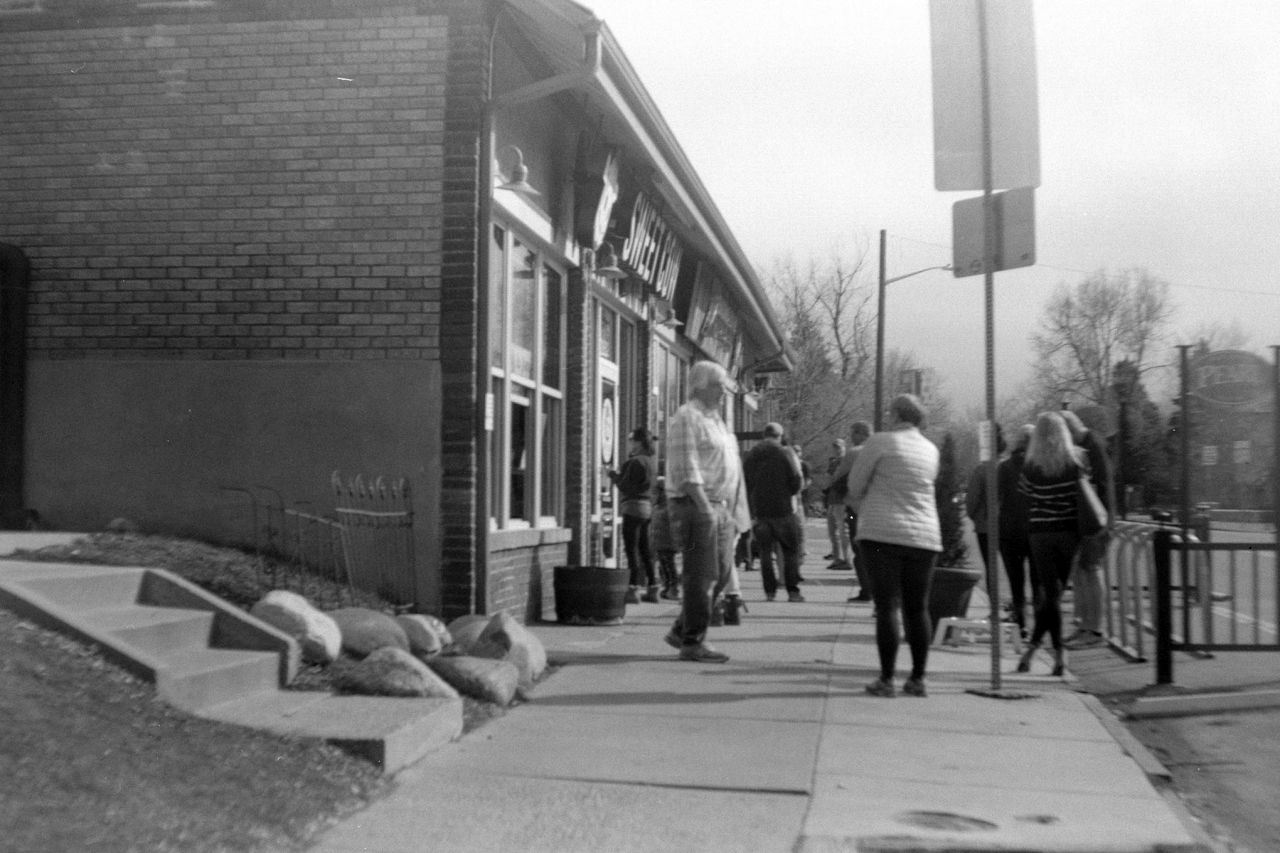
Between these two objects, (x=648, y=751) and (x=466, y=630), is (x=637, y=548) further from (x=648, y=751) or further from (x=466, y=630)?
(x=648, y=751)

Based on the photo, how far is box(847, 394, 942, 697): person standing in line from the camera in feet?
25.1

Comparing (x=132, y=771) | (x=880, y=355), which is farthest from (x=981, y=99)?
(x=880, y=355)

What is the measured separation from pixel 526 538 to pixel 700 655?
241 centimetres

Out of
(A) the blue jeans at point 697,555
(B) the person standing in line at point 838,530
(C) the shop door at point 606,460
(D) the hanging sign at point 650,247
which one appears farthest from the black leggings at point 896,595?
(B) the person standing in line at point 838,530

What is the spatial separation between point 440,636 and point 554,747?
7.27ft

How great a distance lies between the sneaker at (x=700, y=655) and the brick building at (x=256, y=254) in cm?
140

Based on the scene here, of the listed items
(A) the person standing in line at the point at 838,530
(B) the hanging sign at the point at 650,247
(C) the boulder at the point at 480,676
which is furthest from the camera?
(A) the person standing in line at the point at 838,530

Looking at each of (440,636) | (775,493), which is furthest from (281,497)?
(775,493)

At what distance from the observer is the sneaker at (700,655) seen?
8.77m

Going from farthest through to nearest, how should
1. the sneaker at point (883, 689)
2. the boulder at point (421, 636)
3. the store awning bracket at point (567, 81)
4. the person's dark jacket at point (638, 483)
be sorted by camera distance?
the person's dark jacket at point (638, 483) < the store awning bracket at point (567, 81) < the boulder at point (421, 636) < the sneaker at point (883, 689)

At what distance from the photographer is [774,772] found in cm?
580

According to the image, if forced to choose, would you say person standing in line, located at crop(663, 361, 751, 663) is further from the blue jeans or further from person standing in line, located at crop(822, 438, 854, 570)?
person standing in line, located at crop(822, 438, 854, 570)

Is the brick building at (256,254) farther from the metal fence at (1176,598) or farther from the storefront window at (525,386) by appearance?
the metal fence at (1176,598)

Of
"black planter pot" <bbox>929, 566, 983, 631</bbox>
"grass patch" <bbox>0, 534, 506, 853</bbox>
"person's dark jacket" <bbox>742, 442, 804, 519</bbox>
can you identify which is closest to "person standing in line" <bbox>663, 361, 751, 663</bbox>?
"black planter pot" <bbox>929, 566, 983, 631</bbox>
